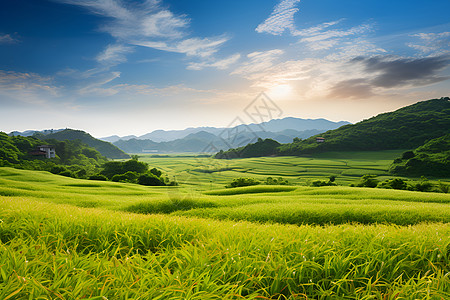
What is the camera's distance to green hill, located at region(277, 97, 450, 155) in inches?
5482

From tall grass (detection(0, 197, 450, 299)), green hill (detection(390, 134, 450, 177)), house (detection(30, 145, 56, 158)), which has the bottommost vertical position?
green hill (detection(390, 134, 450, 177))

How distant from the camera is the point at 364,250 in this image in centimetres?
365

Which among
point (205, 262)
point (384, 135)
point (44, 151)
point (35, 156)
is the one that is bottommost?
point (205, 262)

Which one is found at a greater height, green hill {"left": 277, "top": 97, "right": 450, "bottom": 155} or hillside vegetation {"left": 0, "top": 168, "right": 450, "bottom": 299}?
green hill {"left": 277, "top": 97, "right": 450, "bottom": 155}

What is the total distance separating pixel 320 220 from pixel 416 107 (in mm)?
250703

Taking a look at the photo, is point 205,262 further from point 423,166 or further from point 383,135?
point 383,135

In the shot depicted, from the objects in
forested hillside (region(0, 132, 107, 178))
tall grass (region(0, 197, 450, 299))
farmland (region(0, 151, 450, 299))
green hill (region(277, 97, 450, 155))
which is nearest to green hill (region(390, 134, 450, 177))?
green hill (region(277, 97, 450, 155))

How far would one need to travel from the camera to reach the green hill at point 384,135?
5482 inches

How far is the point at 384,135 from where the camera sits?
148 metres

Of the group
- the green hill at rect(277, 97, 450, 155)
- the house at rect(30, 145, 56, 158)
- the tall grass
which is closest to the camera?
the tall grass

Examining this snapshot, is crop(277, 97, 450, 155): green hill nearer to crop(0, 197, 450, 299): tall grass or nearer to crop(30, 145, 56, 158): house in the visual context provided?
crop(30, 145, 56, 158): house

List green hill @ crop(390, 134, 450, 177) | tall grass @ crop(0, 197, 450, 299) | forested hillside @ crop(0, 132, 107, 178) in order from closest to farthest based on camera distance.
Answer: tall grass @ crop(0, 197, 450, 299) < green hill @ crop(390, 134, 450, 177) < forested hillside @ crop(0, 132, 107, 178)

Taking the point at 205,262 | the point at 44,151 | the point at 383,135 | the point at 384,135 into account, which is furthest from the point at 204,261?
the point at 384,135

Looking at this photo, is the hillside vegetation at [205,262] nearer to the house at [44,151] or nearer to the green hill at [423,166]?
the green hill at [423,166]
